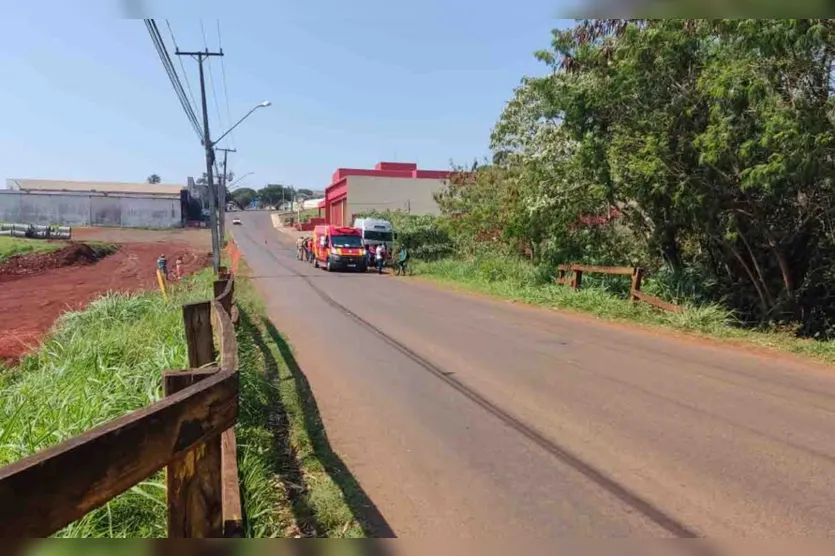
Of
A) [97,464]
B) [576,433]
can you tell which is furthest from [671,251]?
[97,464]

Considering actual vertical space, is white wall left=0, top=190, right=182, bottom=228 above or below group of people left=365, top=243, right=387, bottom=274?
above

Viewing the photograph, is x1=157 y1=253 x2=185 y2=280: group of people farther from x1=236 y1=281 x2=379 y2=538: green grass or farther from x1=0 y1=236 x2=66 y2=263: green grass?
x1=236 y1=281 x2=379 y2=538: green grass

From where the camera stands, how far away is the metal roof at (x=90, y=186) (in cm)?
11119

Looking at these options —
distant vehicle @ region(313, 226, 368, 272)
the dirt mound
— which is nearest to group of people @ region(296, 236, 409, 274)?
distant vehicle @ region(313, 226, 368, 272)

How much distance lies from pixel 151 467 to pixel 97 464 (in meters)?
0.28

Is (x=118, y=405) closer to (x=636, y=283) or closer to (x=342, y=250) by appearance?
(x=636, y=283)

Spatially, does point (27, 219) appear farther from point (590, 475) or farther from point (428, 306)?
point (590, 475)

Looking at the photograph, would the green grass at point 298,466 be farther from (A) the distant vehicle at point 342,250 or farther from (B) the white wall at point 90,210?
(B) the white wall at point 90,210

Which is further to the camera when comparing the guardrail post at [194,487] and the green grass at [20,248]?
the green grass at [20,248]

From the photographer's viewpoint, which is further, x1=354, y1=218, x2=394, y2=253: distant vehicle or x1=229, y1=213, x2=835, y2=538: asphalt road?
x1=354, y1=218, x2=394, y2=253: distant vehicle

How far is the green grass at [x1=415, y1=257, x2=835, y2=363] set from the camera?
1111cm

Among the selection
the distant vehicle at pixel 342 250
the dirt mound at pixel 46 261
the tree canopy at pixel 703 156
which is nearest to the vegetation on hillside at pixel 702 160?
the tree canopy at pixel 703 156

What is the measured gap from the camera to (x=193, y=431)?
2.46 metres

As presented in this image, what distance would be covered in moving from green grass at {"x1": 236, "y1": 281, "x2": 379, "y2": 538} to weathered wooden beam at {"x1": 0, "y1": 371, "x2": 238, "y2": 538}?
6.09 feet
